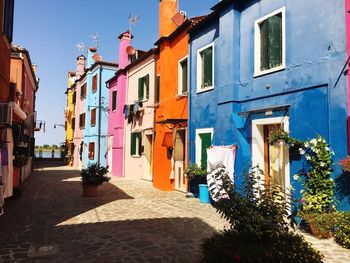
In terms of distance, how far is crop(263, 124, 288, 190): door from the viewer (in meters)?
8.67

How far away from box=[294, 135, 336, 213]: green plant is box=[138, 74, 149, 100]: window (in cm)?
1203

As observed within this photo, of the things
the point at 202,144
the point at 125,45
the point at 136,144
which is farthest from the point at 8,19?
the point at 125,45

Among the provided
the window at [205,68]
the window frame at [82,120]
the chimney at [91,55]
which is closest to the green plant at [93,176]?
the window at [205,68]

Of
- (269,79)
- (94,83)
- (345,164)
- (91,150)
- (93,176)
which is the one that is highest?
(94,83)

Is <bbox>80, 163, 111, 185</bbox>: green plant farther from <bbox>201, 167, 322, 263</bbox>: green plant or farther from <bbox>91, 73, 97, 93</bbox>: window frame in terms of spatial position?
<bbox>91, 73, 97, 93</bbox>: window frame

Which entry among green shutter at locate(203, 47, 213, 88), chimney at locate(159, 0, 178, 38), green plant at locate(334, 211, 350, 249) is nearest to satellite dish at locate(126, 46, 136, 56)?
chimney at locate(159, 0, 178, 38)

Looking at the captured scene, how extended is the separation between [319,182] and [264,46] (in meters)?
4.39

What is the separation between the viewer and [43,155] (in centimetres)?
4581

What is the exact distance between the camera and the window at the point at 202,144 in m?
11.8

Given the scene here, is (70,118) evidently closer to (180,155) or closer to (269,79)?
(180,155)

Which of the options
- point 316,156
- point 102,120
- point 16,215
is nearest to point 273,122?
point 316,156

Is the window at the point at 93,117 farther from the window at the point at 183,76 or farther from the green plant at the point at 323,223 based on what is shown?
the green plant at the point at 323,223

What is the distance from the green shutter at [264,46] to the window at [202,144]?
3.25 meters

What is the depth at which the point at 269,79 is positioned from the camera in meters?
9.01
